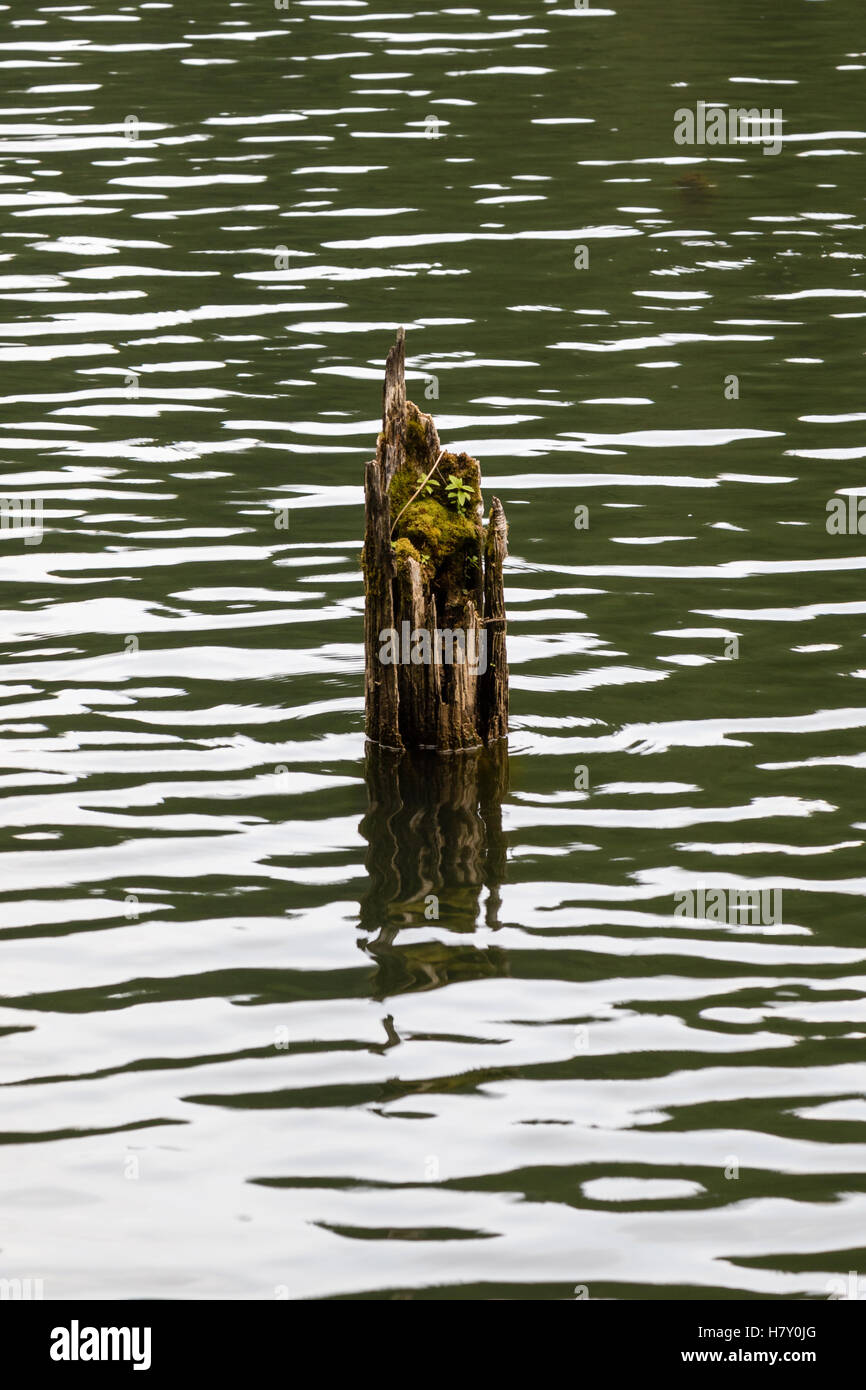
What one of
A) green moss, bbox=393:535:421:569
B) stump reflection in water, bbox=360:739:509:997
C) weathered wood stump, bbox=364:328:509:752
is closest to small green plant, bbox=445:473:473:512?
weathered wood stump, bbox=364:328:509:752

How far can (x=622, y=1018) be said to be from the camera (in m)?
Answer: 8.02

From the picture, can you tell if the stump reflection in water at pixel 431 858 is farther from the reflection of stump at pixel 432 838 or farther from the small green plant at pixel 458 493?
the small green plant at pixel 458 493

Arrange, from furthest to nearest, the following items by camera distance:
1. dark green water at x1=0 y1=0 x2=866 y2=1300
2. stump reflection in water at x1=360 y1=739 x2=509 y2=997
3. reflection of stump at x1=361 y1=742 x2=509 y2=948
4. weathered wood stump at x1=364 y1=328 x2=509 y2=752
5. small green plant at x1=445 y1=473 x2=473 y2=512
→ small green plant at x1=445 y1=473 x2=473 y2=512, weathered wood stump at x1=364 y1=328 x2=509 y2=752, reflection of stump at x1=361 y1=742 x2=509 y2=948, stump reflection in water at x1=360 y1=739 x2=509 y2=997, dark green water at x1=0 y1=0 x2=866 y2=1300

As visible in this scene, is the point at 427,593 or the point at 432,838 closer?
the point at 432,838

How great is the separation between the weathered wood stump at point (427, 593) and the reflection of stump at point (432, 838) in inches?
7.0

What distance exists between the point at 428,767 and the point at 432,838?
0.77m

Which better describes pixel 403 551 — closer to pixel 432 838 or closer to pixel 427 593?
pixel 427 593

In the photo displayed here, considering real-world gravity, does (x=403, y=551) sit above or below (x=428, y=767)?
above

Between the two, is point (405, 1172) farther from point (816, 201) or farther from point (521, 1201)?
point (816, 201)

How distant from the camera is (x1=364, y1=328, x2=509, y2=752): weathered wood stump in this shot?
9.96 metres

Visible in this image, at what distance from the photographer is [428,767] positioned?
33.2ft

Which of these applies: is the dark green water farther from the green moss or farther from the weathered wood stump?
the green moss

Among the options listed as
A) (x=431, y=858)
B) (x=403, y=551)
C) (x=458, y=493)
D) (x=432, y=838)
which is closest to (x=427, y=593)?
(x=403, y=551)
